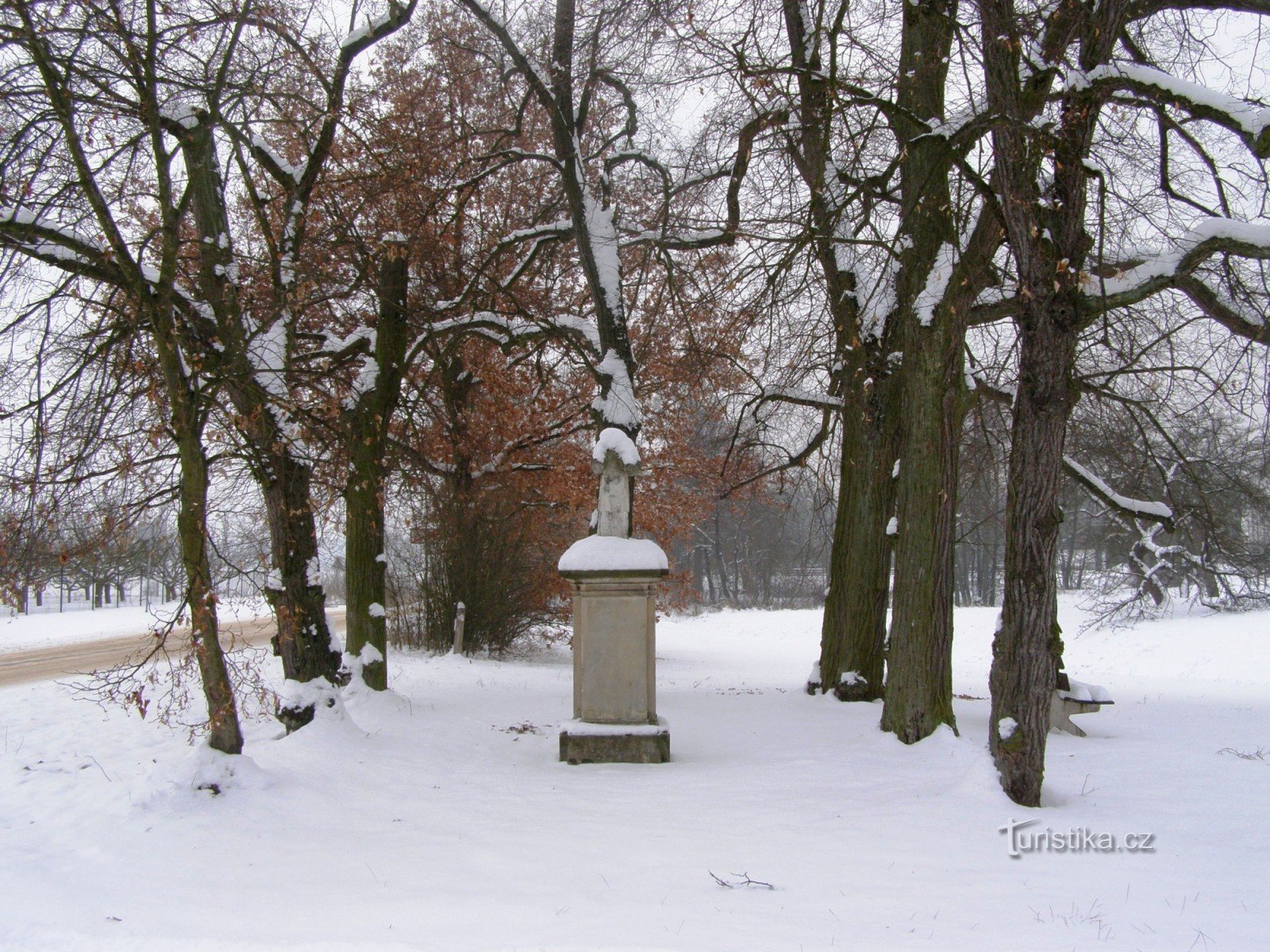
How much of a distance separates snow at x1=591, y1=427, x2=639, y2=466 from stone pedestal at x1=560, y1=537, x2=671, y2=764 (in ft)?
2.69

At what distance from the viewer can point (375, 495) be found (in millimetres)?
9500

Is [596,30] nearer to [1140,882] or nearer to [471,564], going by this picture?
[1140,882]

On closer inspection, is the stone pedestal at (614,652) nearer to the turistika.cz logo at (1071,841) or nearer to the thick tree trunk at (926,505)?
the thick tree trunk at (926,505)

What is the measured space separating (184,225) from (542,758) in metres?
8.47

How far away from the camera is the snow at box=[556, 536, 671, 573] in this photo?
7.70 m

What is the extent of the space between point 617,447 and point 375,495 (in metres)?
2.93

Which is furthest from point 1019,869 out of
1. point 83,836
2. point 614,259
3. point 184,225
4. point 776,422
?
point 184,225

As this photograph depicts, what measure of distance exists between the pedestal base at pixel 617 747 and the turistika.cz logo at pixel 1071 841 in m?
3.04

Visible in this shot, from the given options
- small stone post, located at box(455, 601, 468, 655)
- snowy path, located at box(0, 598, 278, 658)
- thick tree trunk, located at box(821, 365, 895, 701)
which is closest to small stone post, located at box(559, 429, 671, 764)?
thick tree trunk, located at box(821, 365, 895, 701)

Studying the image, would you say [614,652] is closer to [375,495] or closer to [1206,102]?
[375,495]

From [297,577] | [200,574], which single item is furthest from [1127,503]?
[200,574]

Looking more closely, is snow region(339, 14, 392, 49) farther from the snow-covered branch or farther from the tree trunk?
the snow-covered branch

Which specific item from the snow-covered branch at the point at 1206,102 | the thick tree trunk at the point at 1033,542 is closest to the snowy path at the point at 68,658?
the thick tree trunk at the point at 1033,542

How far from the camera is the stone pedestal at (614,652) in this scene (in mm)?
7730
